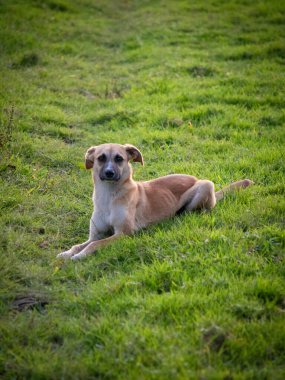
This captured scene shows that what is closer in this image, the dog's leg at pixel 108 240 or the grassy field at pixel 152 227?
the grassy field at pixel 152 227

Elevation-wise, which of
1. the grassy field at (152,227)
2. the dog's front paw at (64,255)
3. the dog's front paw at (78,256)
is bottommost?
the dog's front paw at (64,255)

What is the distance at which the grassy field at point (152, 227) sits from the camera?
3816 mm

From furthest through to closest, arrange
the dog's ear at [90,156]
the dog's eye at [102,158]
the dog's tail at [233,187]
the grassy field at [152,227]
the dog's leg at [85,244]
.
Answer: the dog's tail at [233,187] < the dog's ear at [90,156] < the dog's eye at [102,158] < the dog's leg at [85,244] < the grassy field at [152,227]

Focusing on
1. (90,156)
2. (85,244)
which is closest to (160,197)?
(90,156)

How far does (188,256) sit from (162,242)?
470mm

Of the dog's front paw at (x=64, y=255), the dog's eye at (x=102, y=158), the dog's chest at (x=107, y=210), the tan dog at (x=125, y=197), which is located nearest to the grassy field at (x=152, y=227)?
the dog's front paw at (x=64, y=255)

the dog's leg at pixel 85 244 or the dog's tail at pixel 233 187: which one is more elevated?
the dog's tail at pixel 233 187

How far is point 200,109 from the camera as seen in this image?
32.3 feet

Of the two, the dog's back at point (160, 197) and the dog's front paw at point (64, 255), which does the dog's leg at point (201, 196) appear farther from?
the dog's front paw at point (64, 255)

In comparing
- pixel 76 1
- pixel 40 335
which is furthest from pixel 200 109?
pixel 76 1

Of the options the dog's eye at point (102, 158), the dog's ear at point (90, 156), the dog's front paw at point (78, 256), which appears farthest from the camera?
the dog's ear at point (90, 156)

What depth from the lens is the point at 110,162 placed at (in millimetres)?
6008

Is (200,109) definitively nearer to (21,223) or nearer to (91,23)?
(21,223)

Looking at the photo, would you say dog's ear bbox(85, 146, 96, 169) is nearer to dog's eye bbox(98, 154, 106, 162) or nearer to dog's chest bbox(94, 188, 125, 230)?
dog's eye bbox(98, 154, 106, 162)
